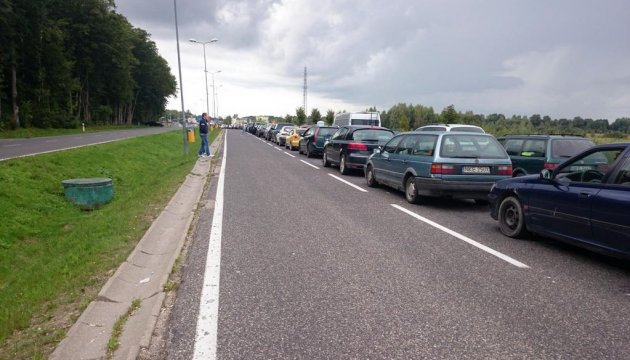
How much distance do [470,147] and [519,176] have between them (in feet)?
3.52

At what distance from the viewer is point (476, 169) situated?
8836 mm

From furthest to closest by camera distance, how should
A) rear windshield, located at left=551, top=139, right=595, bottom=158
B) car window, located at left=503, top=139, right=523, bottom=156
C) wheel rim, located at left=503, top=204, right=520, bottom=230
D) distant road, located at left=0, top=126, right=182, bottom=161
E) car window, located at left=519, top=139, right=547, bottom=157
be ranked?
1. distant road, located at left=0, top=126, right=182, bottom=161
2. car window, located at left=503, top=139, right=523, bottom=156
3. car window, located at left=519, top=139, right=547, bottom=157
4. rear windshield, located at left=551, top=139, right=595, bottom=158
5. wheel rim, located at left=503, top=204, right=520, bottom=230

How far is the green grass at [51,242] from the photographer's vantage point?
379 centimetres

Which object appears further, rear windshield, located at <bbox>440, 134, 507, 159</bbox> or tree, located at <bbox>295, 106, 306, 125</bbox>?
tree, located at <bbox>295, 106, 306, 125</bbox>

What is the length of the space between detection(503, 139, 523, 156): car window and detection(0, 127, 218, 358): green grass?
27.6 ft

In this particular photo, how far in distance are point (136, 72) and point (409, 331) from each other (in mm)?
96395

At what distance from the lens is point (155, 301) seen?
4.09m

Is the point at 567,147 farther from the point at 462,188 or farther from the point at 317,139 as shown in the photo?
the point at 317,139

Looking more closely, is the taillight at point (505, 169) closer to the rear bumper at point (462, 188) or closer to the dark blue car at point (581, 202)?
the rear bumper at point (462, 188)

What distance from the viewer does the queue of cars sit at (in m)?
5.05

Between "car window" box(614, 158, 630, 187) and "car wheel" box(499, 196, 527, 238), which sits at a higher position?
"car window" box(614, 158, 630, 187)

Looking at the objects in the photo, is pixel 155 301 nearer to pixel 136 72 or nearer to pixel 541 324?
pixel 541 324

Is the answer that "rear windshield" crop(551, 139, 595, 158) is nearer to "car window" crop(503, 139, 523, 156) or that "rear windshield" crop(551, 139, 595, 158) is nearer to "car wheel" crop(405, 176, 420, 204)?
"car window" crop(503, 139, 523, 156)

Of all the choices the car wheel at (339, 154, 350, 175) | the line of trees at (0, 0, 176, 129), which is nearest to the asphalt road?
the car wheel at (339, 154, 350, 175)
